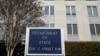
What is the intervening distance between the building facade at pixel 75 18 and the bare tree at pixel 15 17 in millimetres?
4641

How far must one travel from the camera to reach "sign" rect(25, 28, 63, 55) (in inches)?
300

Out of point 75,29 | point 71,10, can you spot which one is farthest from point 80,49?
point 71,10

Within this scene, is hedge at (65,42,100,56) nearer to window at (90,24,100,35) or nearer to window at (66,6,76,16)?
window at (90,24,100,35)

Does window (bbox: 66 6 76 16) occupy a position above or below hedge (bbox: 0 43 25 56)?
above

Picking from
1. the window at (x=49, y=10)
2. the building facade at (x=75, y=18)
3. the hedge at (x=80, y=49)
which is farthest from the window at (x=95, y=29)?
the window at (x=49, y=10)

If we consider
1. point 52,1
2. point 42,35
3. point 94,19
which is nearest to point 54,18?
point 52,1

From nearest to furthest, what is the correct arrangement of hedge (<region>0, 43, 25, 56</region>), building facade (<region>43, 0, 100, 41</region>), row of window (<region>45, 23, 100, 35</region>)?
1. hedge (<region>0, 43, 25, 56</region>)
2. building facade (<region>43, 0, 100, 41</region>)
3. row of window (<region>45, 23, 100, 35</region>)

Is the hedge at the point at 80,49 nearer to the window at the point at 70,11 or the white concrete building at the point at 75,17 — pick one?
the white concrete building at the point at 75,17

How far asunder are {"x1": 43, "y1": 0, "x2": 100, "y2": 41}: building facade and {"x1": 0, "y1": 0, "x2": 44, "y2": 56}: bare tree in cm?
464

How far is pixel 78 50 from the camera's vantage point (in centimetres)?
1938

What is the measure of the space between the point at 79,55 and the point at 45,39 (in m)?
12.1

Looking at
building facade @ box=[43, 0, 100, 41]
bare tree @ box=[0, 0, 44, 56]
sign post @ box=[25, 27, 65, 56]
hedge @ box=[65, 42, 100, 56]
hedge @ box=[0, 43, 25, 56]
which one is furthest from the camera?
building facade @ box=[43, 0, 100, 41]

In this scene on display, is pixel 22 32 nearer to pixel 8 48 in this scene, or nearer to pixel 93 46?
pixel 8 48

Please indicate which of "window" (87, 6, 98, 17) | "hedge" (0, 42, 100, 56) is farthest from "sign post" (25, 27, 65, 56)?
"window" (87, 6, 98, 17)
